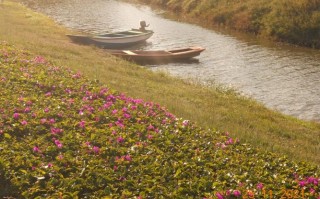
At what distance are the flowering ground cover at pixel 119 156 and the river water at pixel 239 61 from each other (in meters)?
10.8

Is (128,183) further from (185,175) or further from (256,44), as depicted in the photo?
(256,44)

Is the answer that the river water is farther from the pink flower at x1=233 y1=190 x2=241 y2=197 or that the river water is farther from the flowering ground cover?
the pink flower at x1=233 y1=190 x2=241 y2=197

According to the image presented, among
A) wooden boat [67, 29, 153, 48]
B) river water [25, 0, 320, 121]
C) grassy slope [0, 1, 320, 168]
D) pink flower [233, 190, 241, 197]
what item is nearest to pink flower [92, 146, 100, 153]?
pink flower [233, 190, 241, 197]

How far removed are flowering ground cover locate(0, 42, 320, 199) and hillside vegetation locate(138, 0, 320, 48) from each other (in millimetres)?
28914

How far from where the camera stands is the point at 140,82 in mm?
19109

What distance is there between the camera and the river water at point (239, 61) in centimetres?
2291

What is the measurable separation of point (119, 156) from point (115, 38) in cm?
2528

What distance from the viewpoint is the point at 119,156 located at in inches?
369

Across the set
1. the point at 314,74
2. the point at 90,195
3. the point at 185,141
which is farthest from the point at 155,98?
the point at 314,74

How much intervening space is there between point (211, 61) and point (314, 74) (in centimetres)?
805

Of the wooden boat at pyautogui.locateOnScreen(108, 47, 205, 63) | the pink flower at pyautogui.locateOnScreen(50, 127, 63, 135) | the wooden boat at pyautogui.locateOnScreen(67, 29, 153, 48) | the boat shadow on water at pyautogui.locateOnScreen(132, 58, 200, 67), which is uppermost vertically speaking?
the wooden boat at pyautogui.locateOnScreen(67, 29, 153, 48)

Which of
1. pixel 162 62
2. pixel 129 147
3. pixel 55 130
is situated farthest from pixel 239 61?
pixel 55 130

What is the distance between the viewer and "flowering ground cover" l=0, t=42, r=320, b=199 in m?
8.09

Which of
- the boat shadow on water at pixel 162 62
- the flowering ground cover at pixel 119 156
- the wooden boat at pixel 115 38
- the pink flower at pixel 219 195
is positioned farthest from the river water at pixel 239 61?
the pink flower at pixel 219 195
